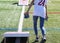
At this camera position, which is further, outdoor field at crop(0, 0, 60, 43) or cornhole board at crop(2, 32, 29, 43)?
outdoor field at crop(0, 0, 60, 43)

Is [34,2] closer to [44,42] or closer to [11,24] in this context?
[44,42]

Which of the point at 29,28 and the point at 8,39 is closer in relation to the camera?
the point at 8,39

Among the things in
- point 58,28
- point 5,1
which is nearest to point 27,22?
point 58,28

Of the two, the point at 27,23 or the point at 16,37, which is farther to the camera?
the point at 27,23

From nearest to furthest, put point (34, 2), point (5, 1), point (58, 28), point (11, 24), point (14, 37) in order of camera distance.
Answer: point (14, 37) → point (34, 2) → point (58, 28) → point (11, 24) → point (5, 1)

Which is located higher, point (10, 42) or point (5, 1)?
point (5, 1)

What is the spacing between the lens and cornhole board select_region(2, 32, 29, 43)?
673 cm

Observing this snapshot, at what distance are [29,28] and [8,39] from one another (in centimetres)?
283

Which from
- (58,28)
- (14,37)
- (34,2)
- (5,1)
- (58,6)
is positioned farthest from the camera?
(5,1)

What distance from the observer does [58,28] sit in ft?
31.8

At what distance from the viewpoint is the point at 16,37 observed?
692 cm

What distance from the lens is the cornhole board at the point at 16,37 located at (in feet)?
22.1

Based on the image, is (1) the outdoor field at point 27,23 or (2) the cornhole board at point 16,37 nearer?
(2) the cornhole board at point 16,37

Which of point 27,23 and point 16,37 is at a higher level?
point 27,23
